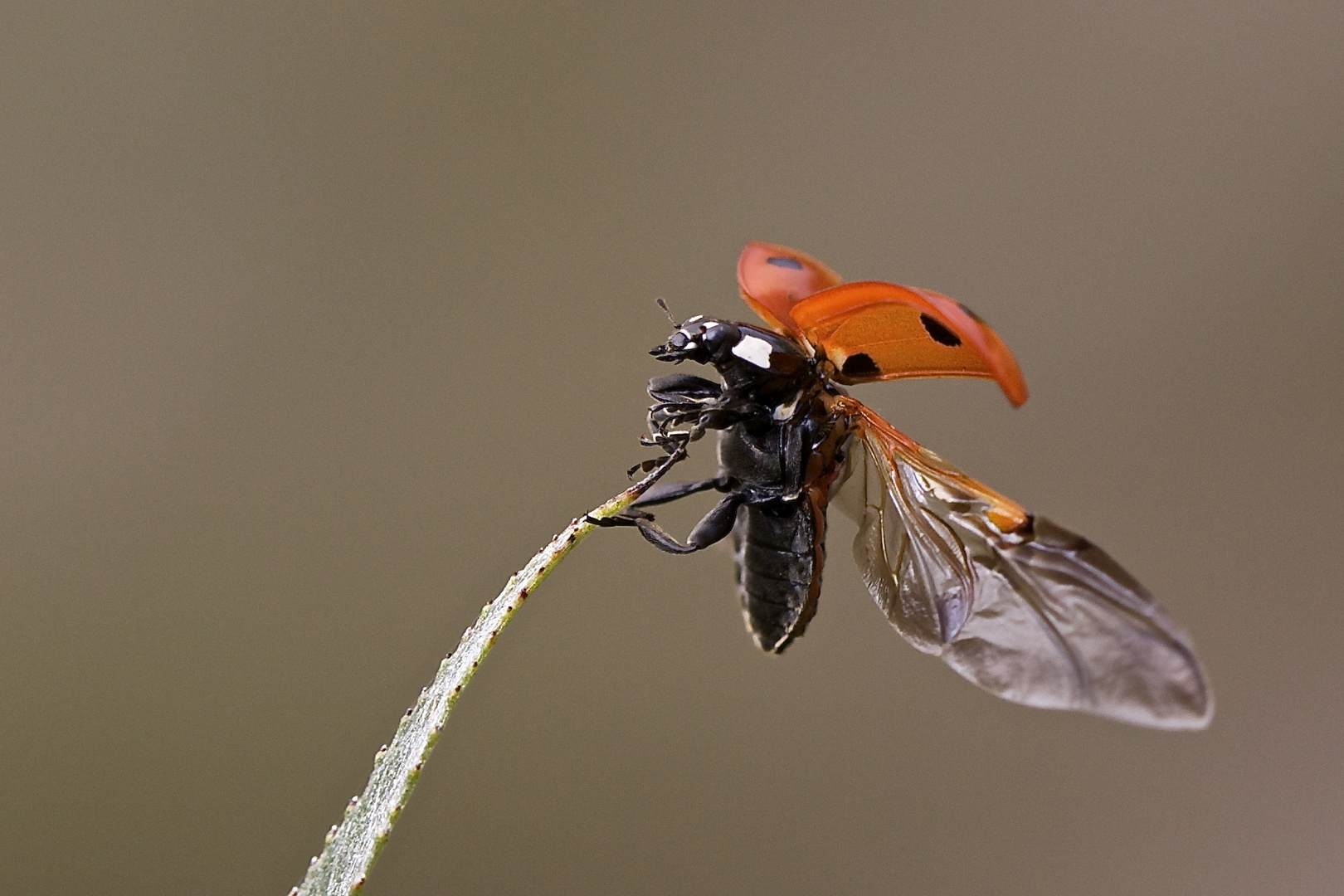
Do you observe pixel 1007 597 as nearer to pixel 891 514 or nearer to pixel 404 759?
pixel 891 514

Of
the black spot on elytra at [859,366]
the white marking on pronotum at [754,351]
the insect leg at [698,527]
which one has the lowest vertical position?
the insect leg at [698,527]

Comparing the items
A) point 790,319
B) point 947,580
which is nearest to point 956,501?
point 947,580

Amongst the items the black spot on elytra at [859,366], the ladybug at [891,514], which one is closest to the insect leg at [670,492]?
the ladybug at [891,514]

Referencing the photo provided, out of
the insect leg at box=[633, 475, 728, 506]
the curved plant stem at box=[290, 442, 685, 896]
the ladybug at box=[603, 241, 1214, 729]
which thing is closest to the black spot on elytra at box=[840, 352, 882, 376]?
the ladybug at box=[603, 241, 1214, 729]

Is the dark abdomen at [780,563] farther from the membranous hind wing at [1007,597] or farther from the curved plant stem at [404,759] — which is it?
the curved plant stem at [404,759]

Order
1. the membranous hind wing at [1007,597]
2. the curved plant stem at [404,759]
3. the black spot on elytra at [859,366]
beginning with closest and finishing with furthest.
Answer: the curved plant stem at [404,759]
the membranous hind wing at [1007,597]
the black spot on elytra at [859,366]

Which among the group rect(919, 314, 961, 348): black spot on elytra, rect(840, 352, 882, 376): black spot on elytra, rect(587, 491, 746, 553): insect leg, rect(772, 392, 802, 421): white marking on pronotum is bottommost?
rect(587, 491, 746, 553): insect leg

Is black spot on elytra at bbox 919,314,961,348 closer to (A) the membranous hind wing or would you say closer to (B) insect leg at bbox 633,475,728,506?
(A) the membranous hind wing
